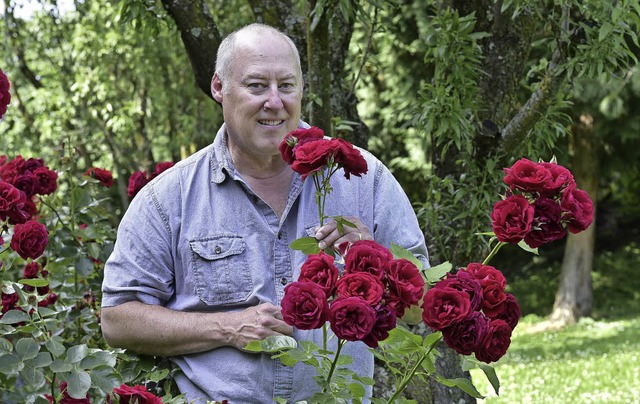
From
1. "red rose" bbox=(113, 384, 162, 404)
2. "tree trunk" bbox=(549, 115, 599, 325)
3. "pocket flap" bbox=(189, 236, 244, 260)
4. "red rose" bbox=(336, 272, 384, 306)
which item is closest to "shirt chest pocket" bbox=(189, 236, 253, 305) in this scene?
"pocket flap" bbox=(189, 236, 244, 260)

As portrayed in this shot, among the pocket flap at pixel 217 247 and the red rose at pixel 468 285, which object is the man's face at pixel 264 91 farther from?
the red rose at pixel 468 285

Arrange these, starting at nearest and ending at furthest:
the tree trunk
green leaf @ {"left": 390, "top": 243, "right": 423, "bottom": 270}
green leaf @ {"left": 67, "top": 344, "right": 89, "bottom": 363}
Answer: green leaf @ {"left": 390, "top": 243, "right": 423, "bottom": 270}
green leaf @ {"left": 67, "top": 344, "right": 89, "bottom": 363}
the tree trunk

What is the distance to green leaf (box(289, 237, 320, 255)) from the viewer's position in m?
2.16

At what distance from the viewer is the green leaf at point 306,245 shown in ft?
7.09

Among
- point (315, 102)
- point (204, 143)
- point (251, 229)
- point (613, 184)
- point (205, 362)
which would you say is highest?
point (315, 102)

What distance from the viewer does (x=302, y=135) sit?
220 cm

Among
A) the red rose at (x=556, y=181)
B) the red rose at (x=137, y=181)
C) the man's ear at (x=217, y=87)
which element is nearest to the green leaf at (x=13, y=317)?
the man's ear at (x=217, y=87)

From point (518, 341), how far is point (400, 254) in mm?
11970

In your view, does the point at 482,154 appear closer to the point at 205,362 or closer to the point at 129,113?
the point at 205,362

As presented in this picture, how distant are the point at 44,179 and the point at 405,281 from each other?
1.97 m

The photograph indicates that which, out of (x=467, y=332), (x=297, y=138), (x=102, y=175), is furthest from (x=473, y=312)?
(x=102, y=175)

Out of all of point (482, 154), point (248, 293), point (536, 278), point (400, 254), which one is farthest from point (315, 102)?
point (536, 278)

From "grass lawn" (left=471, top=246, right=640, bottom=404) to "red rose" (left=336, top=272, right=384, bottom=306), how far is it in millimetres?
4951

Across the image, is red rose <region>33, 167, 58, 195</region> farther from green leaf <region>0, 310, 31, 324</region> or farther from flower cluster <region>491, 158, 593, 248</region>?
flower cluster <region>491, 158, 593, 248</region>
